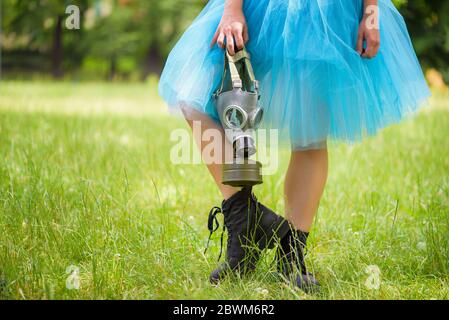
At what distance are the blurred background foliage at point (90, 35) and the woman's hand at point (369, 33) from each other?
46.9ft

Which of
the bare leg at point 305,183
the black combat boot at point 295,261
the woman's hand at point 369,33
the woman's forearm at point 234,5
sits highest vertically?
the woman's forearm at point 234,5

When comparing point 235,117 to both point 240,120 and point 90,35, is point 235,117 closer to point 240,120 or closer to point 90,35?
point 240,120

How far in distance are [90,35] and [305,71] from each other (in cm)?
1620

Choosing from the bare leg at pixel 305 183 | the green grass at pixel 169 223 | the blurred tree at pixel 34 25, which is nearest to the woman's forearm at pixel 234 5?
the bare leg at pixel 305 183

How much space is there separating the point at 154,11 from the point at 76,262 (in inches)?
613

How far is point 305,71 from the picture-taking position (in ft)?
6.49

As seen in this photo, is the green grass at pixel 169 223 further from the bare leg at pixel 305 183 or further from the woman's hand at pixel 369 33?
the woman's hand at pixel 369 33

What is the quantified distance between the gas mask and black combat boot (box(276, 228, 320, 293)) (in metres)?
0.33

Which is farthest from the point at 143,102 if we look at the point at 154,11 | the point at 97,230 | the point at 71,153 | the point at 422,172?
the point at 154,11

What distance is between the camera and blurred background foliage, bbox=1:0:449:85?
16.7 metres

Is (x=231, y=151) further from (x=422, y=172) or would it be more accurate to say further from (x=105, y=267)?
(x=422, y=172)

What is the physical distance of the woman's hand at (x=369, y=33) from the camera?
2021 mm

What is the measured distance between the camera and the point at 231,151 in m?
2.00

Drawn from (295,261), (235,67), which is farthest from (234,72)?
(295,261)
